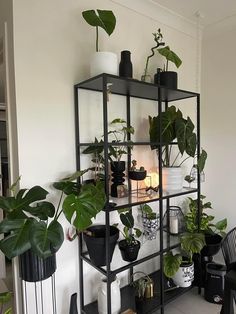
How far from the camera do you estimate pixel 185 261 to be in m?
2.13

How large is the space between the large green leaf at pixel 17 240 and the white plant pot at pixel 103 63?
1.04 meters

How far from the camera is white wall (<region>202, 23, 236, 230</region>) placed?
2477 millimetres

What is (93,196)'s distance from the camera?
1413 millimetres

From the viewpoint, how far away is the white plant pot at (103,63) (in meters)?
1.63

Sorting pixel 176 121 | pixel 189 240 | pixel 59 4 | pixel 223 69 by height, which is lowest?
pixel 189 240

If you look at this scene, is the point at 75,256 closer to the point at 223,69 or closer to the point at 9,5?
the point at 9,5

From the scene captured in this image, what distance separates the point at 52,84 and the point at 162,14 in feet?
4.42

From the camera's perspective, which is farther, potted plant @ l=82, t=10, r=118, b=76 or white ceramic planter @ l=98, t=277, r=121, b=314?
white ceramic planter @ l=98, t=277, r=121, b=314

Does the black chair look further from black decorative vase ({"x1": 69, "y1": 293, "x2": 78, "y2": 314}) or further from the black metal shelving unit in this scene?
black decorative vase ({"x1": 69, "y1": 293, "x2": 78, "y2": 314})

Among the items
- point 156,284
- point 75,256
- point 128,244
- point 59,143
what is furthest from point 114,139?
point 156,284

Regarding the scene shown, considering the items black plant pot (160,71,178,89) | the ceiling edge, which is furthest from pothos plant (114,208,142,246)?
the ceiling edge

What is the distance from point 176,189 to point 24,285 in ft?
4.38

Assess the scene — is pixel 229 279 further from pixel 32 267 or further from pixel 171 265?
pixel 32 267

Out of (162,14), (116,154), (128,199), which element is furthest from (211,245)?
(162,14)
